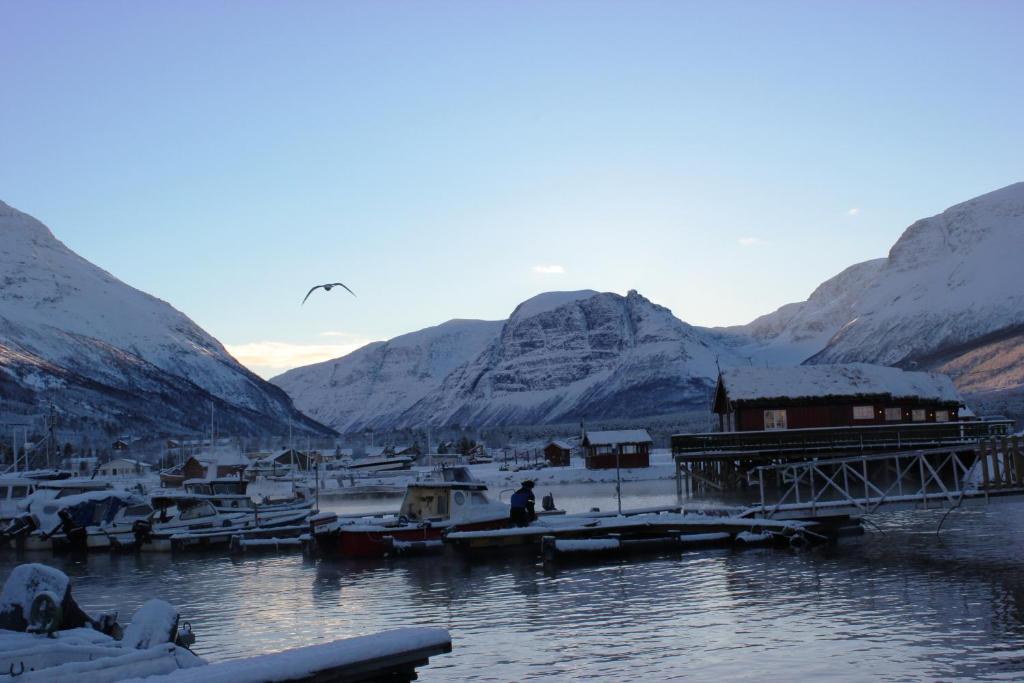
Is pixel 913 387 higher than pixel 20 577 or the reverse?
higher

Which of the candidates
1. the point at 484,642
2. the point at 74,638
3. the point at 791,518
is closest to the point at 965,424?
the point at 791,518

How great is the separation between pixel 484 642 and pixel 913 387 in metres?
63.4

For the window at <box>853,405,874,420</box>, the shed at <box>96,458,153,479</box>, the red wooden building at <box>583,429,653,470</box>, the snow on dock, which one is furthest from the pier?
the shed at <box>96,458,153,479</box>

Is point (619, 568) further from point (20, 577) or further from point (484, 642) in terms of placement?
point (20, 577)

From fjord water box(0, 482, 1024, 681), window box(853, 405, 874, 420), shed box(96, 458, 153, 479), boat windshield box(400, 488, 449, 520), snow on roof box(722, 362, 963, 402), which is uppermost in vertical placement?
snow on roof box(722, 362, 963, 402)

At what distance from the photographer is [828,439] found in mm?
66312

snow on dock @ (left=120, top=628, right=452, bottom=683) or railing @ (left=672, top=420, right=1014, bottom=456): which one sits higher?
railing @ (left=672, top=420, right=1014, bottom=456)

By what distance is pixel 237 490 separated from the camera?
57.4 meters

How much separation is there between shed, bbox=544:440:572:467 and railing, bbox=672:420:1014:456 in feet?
206

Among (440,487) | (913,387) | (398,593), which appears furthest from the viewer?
(913,387)

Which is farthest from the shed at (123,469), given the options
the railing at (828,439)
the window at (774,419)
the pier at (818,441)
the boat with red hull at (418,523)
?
the boat with red hull at (418,523)

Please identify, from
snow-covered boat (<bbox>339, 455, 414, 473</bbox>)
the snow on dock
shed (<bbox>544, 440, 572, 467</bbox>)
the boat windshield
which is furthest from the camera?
snow-covered boat (<bbox>339, 455, 414, 473</bbox>)

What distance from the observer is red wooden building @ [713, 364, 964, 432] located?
243 feet

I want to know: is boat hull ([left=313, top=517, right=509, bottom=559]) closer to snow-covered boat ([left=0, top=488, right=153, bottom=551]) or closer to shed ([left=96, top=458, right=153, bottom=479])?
snow-covered boat ([left=0, top=488, right=153, bottom=551])
